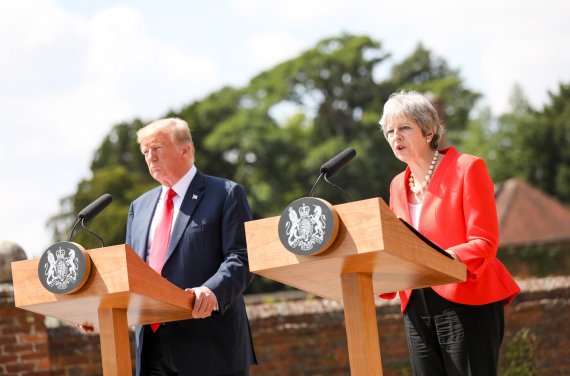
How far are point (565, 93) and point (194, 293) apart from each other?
179 ft

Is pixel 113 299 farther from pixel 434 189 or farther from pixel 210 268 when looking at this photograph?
pixel 434 189

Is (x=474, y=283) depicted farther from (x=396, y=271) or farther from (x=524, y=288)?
(x=524, y=288)

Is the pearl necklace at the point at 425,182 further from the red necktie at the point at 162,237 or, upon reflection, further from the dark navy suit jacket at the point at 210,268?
the red necktie at the point at 162,237

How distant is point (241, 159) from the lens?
5394cm

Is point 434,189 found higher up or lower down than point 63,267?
higher up

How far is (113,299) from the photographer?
13.3 ft

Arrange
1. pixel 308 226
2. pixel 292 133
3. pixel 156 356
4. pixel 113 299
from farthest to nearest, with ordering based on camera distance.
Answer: pixel 292 133, pixel 156 356, pixel 113 299, pixel 308 226

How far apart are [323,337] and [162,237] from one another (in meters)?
4.15

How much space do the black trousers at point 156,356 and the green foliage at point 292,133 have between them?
45.3m

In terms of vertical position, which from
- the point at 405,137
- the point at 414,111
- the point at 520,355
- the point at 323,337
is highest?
the point at 414,111

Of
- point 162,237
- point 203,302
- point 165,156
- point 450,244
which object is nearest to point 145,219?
point 162,237

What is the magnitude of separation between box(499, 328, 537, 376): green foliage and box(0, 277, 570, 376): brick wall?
0.05m

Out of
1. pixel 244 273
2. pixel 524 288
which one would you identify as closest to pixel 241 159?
pixel 524 288

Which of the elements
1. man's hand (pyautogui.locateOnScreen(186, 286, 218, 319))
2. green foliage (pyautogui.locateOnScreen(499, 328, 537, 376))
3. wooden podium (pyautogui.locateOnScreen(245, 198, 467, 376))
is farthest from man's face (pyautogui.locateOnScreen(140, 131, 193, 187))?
green foliage (pyautogui.locateOnScreen(499, 328, 537, 376))
